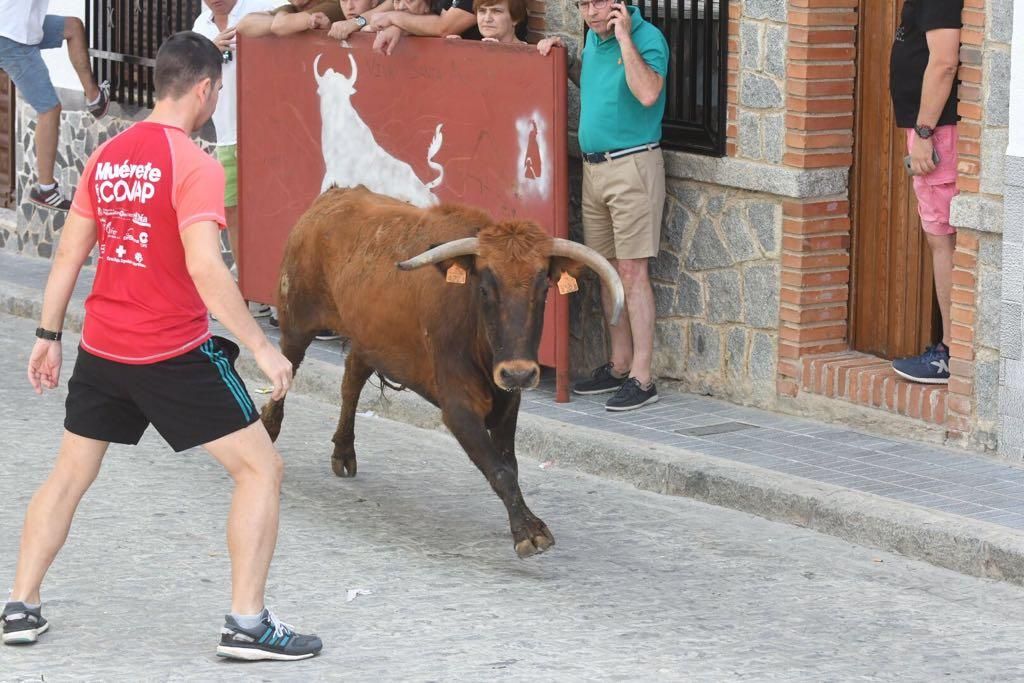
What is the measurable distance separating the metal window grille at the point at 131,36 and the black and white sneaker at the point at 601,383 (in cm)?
497

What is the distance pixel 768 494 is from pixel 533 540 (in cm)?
131

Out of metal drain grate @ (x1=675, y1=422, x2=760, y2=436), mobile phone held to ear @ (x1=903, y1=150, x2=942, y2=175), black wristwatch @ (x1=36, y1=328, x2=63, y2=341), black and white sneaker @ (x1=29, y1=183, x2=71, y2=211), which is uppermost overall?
mobile phone held to ear @ (x1=903, y1=150, x2=942, y2=175)

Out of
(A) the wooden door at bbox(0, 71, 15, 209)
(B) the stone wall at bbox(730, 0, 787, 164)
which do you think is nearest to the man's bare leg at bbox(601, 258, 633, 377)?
(B) the stone wall at bbox(730, 0, 787, 164)

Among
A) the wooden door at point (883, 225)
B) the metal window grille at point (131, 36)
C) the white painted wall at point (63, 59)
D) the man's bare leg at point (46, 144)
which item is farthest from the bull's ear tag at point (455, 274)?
the white painted wall at point (63, 59)

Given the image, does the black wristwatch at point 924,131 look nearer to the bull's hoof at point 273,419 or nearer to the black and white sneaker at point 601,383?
the black and white sneaker at point 601,383

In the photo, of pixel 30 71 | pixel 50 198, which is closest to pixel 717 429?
pixel 50 198

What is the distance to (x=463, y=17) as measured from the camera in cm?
1023

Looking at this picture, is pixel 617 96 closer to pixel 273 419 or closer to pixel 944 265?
pixel 944 265

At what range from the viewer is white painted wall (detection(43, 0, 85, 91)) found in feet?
48.6

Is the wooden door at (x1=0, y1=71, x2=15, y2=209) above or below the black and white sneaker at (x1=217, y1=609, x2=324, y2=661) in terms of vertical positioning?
above

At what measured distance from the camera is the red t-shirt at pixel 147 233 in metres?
5.69

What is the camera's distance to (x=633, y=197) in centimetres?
951

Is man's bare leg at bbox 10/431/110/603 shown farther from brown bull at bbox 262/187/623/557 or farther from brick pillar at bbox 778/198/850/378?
brick pillar at bbox 778/198/850/378

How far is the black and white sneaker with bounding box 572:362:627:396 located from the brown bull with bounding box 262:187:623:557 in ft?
5.18
